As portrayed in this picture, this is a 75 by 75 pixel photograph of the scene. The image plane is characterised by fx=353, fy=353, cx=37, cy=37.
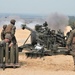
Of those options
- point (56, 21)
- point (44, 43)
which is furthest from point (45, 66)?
point (56, 21)

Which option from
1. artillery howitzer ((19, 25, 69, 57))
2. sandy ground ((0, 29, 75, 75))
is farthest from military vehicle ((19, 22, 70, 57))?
sandy ground ((0, 29, 75, 75))

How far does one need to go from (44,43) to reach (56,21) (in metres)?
4.32

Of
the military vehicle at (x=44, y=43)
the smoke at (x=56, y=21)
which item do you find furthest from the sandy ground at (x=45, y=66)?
the smoke at (x=56, y=21)

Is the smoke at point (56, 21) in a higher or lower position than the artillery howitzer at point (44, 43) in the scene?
higher

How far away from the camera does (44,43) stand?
16.8 meters

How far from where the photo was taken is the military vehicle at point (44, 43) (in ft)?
51.5

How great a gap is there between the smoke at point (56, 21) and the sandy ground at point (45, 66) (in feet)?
16.6

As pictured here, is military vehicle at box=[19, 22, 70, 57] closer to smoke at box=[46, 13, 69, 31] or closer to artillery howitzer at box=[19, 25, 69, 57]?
artillery howitzer at box=[19, 25, 69, 57]

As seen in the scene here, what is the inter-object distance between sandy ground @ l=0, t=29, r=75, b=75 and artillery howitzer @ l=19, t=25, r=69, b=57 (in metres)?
0.36

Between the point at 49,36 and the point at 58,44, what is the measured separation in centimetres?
74

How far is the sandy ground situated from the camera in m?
11.9

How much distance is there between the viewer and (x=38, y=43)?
655 inches

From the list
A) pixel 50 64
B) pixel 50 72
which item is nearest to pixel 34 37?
pixel 50 64

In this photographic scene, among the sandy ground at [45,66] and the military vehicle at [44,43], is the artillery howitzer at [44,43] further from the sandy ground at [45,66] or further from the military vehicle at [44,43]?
the sandy ground at [45,66]
